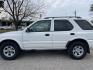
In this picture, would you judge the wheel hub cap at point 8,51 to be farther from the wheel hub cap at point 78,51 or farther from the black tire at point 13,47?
the wheel hub cap at point 78,51

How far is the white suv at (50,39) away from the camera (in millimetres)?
7668

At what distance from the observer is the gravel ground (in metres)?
6.52

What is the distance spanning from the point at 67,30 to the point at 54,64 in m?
1.70

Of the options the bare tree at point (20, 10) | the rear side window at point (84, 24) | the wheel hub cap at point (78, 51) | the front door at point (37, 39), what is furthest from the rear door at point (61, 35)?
the bare tree at point (20, 10)

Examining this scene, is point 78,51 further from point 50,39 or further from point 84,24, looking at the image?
point 50,39

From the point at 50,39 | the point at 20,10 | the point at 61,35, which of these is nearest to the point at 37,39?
the point at 50,39

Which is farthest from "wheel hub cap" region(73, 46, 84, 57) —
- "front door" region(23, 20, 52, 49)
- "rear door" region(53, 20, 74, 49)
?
"front door" region(23, 20, 52, 49)

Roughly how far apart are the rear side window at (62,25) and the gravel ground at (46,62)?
1.33m

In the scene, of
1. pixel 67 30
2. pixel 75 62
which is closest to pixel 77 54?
pixel 75 62

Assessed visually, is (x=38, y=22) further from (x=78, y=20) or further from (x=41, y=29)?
(x=78, y=20)

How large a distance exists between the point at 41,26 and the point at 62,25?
93 cm

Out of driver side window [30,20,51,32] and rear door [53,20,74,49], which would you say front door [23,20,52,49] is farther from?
rear door [53,20,74,49]

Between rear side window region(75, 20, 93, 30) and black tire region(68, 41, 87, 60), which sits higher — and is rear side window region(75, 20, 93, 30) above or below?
above

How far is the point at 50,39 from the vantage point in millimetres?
7680
